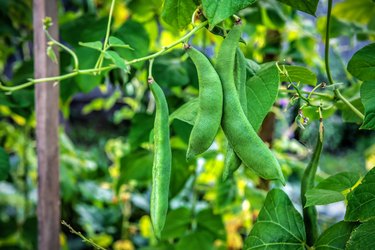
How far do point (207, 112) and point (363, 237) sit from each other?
0.22 m

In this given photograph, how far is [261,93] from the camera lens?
66cm

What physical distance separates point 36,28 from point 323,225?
1379mm

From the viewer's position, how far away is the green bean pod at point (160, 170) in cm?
56

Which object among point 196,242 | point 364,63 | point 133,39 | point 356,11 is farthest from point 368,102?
point 356,11

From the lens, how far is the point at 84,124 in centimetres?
498

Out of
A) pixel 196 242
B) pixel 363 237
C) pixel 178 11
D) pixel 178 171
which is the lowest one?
pixel 196 242

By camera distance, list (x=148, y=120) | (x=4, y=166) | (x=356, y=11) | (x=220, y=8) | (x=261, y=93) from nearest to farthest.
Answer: (x=220, y=8), (x=261, y=93), (x=4, y=166), (x=148, y=120), (x=356, y=11)

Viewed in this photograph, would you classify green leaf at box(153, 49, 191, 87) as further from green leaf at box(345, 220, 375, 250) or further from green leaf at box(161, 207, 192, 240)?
green leaf at box(345, 220, 375, 250)

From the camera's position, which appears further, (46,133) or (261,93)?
(46,133)

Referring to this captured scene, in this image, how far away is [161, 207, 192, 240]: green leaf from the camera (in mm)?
1253

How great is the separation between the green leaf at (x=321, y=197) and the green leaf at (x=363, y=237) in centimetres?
4

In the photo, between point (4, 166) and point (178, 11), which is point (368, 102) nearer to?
point (178, 11)

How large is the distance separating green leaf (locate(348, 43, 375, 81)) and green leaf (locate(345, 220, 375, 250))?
20cm

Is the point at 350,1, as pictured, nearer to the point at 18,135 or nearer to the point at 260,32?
the point at 260,32
